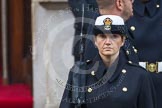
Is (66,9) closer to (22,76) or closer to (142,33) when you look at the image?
Result: (22,76)

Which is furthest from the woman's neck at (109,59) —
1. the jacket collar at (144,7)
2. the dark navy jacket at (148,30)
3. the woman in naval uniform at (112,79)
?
the jacket collar at (144,7)

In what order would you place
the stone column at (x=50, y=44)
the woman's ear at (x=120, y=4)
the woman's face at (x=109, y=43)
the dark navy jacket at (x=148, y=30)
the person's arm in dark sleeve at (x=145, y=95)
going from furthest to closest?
the stone column at (x=50, y=44), the dark navy jacket at (x=148, y=30), the woman's ear at (x=120, y=4), the person's arm in dark sleeve at (x=145, y=95), the woman's face at (x=109, y=43)

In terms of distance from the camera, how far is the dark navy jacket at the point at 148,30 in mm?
4742

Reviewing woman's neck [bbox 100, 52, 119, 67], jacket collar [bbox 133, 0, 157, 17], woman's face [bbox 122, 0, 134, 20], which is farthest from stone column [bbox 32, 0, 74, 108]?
woman's neck [bbox 100, 52, 119, 67]

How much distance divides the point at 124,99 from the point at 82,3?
3.38ft

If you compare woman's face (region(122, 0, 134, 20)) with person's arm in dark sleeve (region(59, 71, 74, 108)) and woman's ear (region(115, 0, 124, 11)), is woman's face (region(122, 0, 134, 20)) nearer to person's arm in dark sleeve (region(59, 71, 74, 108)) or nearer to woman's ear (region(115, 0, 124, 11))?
woman's ear (region(115, 0, 124, 11))

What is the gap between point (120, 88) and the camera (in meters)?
4.13

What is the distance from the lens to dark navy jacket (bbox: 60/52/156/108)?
162 inches

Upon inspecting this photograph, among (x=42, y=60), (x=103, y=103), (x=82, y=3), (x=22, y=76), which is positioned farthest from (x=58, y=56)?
A: (x=103, y=103)

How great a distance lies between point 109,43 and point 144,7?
841mm

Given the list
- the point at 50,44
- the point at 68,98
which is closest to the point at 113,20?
the point at 68,98

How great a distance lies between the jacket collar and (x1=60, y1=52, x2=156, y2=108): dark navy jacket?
674mm

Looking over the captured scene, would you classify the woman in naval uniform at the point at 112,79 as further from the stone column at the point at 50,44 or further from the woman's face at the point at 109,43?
the stone column at the point at 50,44

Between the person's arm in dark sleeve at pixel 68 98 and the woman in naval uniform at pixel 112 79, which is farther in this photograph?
the person's arm in dark sleeve at pixel 68 98
